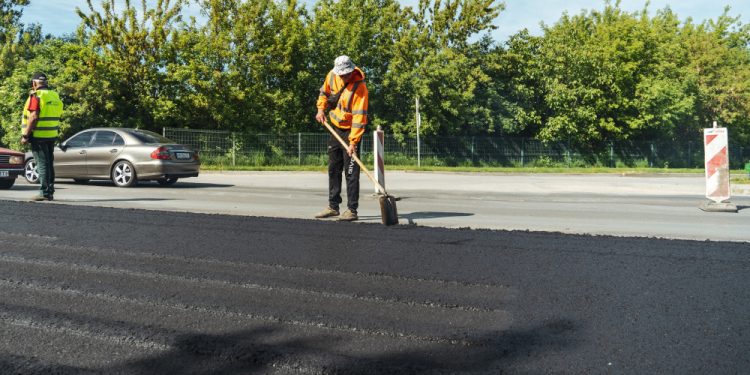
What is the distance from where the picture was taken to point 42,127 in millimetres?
9258

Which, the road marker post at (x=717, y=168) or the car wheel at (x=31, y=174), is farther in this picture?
the car wheel at (x=31, y=174)

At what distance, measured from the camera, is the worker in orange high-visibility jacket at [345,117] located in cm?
745

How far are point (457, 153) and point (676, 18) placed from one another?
2770 centimetres

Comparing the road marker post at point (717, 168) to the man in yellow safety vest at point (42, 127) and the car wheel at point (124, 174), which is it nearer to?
the man in yellow safety vest at point (42, 127)

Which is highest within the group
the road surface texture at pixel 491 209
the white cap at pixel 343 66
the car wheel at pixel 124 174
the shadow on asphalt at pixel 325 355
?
the white cap at pixel 343 66

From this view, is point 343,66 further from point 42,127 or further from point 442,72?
point 442,72

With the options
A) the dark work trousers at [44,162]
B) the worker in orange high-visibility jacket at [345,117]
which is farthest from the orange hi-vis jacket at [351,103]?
the dark work trousers at [44,162]

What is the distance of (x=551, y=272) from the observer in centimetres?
445

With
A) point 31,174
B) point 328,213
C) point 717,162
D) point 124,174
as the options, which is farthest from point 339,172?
point 31,174

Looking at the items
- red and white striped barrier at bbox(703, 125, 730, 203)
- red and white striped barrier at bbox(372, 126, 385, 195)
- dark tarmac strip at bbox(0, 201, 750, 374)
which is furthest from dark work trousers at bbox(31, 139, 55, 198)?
red and white striped barrier at bbox(703, 125, 730, 203)

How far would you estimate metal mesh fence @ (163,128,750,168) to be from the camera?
88.0 ft

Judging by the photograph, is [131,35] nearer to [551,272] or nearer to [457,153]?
[457,153]

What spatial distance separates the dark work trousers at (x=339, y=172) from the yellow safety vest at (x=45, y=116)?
452 cm

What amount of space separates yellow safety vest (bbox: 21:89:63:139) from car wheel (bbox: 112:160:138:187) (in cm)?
418
